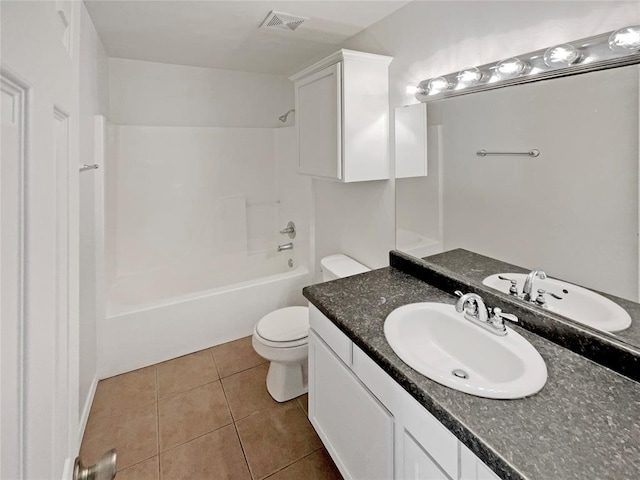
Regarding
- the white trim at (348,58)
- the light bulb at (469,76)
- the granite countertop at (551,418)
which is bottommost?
the granite countertop at (551,418)

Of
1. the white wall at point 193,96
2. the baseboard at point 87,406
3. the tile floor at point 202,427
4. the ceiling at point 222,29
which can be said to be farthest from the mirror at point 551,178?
the white wall at point 193,96

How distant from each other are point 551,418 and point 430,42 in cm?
173

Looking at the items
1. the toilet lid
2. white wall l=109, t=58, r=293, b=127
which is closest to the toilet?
the toilet lid

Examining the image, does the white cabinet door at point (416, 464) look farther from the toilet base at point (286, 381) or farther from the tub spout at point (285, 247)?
the tub spout at point (285, 247)

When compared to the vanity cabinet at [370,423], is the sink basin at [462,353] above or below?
above

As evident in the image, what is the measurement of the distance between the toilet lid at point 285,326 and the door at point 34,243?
4.77 feet

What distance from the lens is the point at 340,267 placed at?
2428 millimetres

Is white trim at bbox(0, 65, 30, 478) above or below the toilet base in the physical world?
above

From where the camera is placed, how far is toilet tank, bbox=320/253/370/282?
2.36 meters

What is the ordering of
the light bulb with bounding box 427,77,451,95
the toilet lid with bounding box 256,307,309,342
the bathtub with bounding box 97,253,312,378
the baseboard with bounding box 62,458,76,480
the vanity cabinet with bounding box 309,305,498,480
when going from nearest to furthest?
1. the baseboard with bounding box 62,458,76,480
2. the vanity cabinet with bounding box 309,305,498,480
3. the light bulb with bounding box 427,77,451,95
4. the toilet lid with bounding box 256,307,309,342
5. the bathtub with bounding box 97,253,312,378

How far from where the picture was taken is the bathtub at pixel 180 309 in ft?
7.46

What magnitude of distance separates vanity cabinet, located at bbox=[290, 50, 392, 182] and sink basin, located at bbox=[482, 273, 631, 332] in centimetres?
105

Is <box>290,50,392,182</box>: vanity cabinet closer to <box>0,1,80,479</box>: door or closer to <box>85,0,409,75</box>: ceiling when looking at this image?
<box>85,0,409,75</box>: ceiling

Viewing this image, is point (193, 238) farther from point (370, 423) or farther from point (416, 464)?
point (416, 464)
